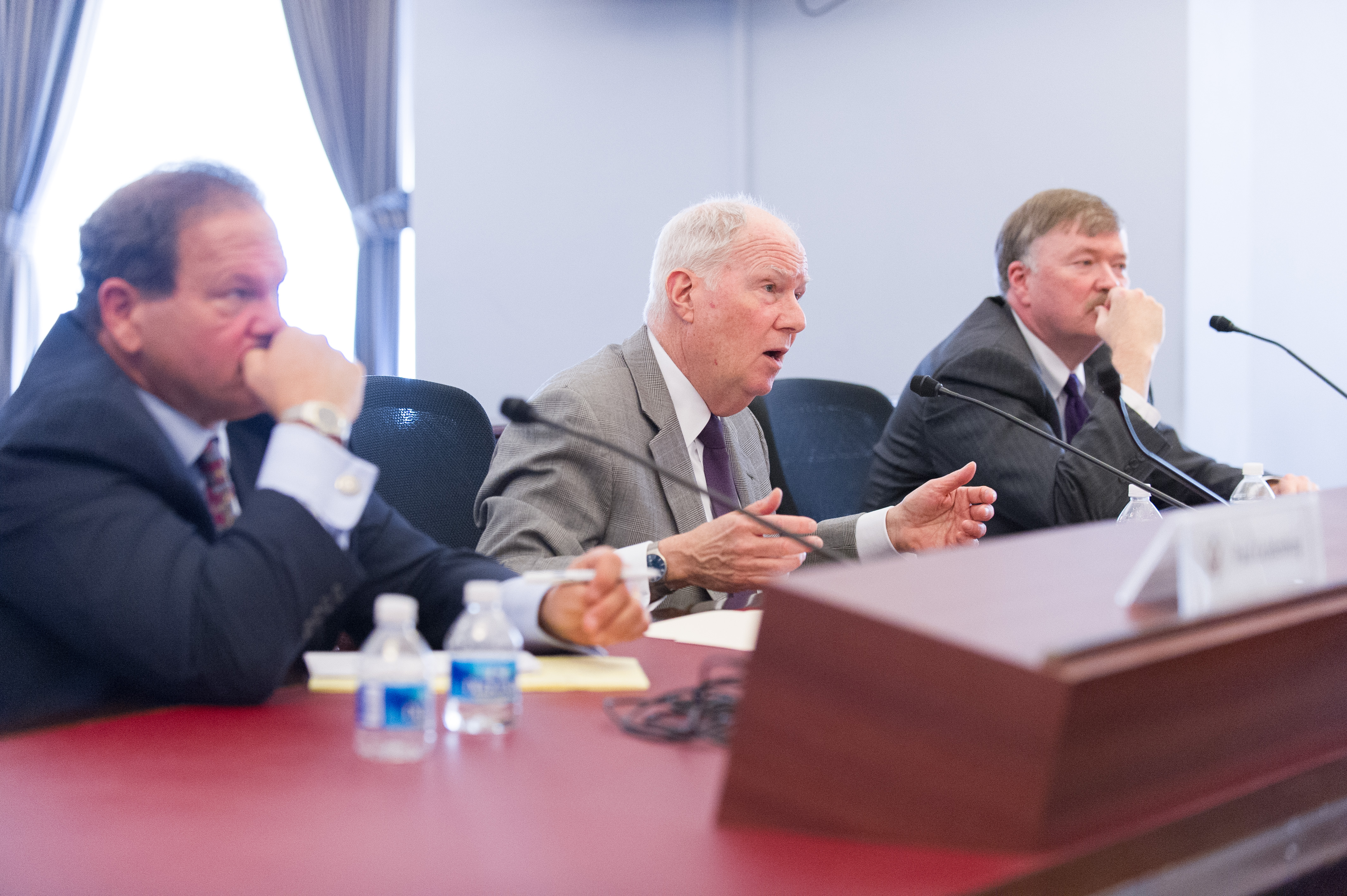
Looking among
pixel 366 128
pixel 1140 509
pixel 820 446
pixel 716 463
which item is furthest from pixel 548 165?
pixel 1140 509

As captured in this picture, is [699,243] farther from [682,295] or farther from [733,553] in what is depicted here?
[733,553]

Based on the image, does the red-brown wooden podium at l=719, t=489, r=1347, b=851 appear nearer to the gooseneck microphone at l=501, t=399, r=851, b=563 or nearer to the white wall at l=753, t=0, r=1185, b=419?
the gooseneck microphone at l=501, t=399, r=851, b=563

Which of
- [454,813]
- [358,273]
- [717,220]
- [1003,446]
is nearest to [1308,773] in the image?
[454,813]

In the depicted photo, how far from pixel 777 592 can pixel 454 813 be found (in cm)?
27

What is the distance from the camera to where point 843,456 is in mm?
3061

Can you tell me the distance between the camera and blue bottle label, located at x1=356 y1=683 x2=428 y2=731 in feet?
2.89

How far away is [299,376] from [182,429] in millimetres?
162

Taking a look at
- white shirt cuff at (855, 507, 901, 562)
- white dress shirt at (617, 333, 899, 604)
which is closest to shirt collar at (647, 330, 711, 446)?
white dress shirt at (617, 333, 899, 604)

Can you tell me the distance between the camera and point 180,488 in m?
1.11

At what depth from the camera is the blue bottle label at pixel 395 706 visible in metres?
0.88

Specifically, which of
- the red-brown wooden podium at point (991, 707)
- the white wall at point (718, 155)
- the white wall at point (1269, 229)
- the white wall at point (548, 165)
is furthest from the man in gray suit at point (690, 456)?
the white wall at point (548, 165)

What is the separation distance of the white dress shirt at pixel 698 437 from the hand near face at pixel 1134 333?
0.92 m

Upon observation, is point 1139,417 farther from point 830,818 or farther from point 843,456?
point 830,818

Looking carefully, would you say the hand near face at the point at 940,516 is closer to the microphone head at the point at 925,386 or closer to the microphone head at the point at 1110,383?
the microphone head at the point at 925,386
